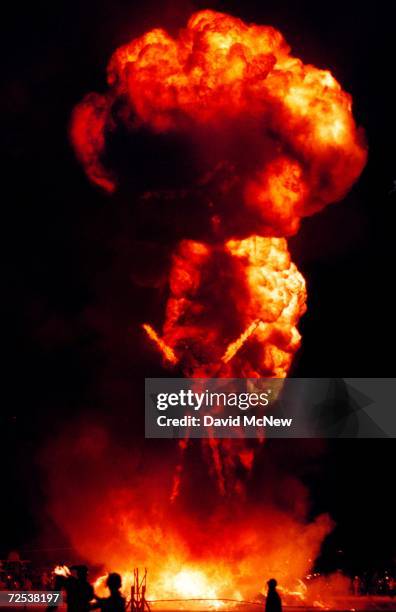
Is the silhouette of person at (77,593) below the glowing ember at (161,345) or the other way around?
below

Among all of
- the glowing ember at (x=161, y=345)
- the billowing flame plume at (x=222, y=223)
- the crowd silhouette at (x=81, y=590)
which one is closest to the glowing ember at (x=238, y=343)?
the billowing flame plume at (x=222, y=223)

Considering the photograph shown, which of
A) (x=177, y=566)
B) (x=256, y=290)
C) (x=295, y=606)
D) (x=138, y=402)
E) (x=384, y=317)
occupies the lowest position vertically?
(x=295, y=606)

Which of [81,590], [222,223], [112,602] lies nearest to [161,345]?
[222,223]

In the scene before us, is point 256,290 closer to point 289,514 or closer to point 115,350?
point 115,350

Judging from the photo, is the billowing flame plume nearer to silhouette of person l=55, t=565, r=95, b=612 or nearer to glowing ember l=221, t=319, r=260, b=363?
glowing ember l=221, t=319, r=260, b=363

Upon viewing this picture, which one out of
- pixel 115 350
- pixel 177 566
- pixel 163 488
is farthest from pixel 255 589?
pixel 115 350

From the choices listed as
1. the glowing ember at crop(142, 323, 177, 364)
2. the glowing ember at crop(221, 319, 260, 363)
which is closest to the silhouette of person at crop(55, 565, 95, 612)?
the glowing ember at crop(221, 319, 260, 363)

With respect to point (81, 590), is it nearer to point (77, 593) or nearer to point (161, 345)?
point (77, 593)

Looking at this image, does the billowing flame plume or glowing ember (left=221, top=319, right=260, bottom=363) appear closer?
the billowing flame plume

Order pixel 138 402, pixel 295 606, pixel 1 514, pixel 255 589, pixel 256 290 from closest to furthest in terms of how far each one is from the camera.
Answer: pixel 295 606 < pixel 255 589 < pixel 256 290 < pixel 138 402 < pixel 1 514

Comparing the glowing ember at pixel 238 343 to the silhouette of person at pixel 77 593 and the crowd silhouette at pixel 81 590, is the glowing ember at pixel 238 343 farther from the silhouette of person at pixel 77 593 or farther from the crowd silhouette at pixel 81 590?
the silhouette of person at pixel 77 593

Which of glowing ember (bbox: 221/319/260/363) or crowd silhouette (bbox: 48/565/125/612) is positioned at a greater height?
glowing ember (bbox: 221/319/260/363)

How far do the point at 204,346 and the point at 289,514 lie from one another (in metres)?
8.67

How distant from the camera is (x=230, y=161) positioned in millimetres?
31625
